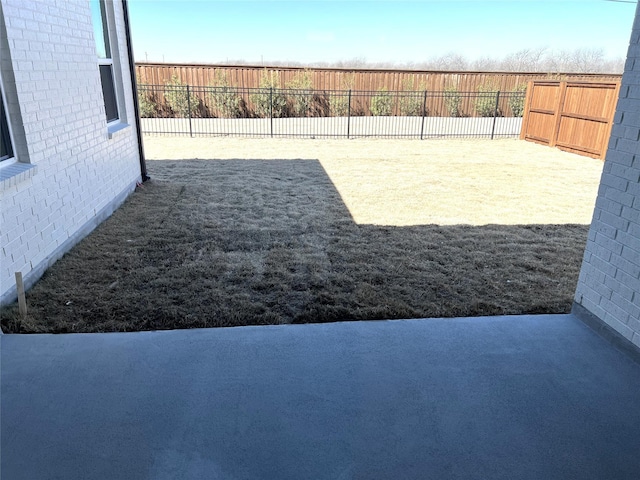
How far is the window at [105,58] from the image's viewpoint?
5.77 meters

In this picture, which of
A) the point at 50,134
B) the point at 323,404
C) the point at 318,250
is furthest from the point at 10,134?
the point at 323,404

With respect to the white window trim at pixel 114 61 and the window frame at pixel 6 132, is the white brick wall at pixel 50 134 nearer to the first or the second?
the window frame at pixel 6 132

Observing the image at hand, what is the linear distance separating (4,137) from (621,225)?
14.2ft

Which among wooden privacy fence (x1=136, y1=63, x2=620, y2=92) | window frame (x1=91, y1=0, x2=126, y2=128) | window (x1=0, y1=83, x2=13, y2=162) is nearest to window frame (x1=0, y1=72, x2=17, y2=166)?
window (x1=0, y1=83, x2=13, y2=162)

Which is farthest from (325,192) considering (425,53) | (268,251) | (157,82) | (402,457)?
(425,53)

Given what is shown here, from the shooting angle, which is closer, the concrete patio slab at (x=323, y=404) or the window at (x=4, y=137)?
the concrete patio slab at (x=323, y=404)

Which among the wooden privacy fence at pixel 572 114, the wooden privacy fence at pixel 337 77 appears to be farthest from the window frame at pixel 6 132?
the wooden privacy fence at pixel 337 77

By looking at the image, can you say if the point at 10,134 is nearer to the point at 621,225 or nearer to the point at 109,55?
the point at 109,55

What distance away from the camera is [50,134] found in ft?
13.2

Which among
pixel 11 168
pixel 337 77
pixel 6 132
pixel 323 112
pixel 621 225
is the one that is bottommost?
pixel 323 112

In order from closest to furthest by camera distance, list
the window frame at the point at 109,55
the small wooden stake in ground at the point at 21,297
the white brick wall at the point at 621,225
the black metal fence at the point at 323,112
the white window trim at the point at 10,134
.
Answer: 1. the white brick wall at the point at 621,225
2. the small wooden stake in ground at the point at 21,297
3. the white window trim at the point at 10,134
4. the window frame at the point at 109,55
5. the black metal fence at the point at 323,112

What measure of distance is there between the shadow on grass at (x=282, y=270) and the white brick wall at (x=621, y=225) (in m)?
0.51

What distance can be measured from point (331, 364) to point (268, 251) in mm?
2134

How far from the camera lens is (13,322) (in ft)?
9.79
